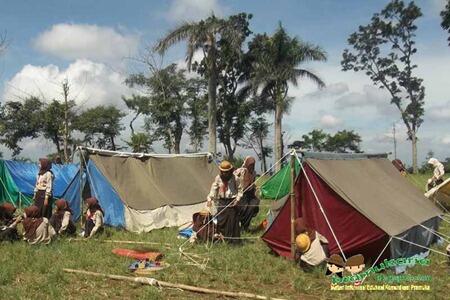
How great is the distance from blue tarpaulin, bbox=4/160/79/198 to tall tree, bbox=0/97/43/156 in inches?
933

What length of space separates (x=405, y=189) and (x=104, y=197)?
5692mm

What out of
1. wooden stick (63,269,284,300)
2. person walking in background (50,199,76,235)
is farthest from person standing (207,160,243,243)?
person walking in background (50,199,76,235)

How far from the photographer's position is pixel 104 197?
33.8ft

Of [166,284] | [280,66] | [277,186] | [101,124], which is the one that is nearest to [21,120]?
[101,124]

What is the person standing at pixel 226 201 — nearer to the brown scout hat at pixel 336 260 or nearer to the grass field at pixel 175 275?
the grass field at pixel 175 275

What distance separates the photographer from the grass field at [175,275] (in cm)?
568

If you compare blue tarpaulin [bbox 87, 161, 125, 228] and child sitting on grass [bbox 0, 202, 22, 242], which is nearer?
child sitting on grass [bbox 0, 202, 22, 242]

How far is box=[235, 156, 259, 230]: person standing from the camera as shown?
29.7ft

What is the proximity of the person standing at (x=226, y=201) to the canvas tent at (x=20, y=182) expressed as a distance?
6048mm

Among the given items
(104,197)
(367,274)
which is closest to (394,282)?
(367,274)

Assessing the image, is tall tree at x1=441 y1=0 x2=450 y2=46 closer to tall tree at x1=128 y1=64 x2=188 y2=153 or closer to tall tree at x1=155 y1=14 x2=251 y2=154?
tall tree at x1=155 y1=14 x2=251 y2=154

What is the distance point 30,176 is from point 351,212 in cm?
978

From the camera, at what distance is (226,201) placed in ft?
27.2

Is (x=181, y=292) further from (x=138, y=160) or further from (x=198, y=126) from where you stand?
(x=198, y=126)
